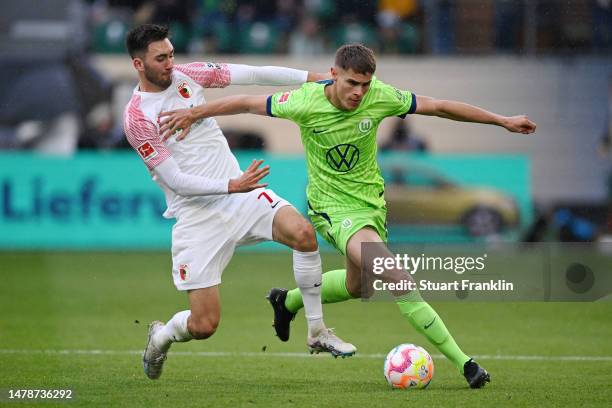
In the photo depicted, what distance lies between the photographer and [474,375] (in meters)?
7.18

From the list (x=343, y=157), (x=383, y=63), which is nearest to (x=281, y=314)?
(x=343, y=157)

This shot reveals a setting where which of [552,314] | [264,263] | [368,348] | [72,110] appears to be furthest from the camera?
[72,110]

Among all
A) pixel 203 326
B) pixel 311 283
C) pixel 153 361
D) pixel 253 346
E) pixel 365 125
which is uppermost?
pixel 365 125

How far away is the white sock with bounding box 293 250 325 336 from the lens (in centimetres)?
768

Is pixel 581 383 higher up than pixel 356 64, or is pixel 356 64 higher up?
pixel 356 64

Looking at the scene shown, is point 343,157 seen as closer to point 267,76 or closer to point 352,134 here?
point 352,134

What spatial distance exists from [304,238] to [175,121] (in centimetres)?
111

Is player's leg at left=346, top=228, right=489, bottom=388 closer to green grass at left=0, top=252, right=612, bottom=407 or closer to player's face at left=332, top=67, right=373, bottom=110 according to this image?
green grass at left=0, top=252, right=612, bottom=407

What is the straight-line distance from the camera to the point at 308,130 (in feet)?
25.1

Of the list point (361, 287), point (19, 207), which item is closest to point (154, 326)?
point (361, 287)

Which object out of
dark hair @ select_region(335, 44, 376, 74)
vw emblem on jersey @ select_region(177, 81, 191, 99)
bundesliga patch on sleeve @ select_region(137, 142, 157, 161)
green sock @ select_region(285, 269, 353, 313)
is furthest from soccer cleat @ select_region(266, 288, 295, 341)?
dark hair @ select_region(335, 44, 376, 74)

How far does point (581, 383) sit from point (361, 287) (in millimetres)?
1552

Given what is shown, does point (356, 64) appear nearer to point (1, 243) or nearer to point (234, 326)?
point (234, 326)

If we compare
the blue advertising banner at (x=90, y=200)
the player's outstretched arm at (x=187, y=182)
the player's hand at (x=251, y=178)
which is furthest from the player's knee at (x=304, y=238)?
Answer: the blue advertising banner at (x=90, y=200)
